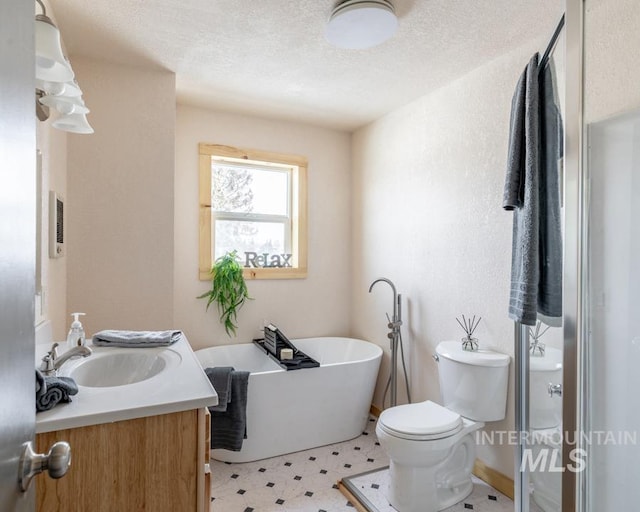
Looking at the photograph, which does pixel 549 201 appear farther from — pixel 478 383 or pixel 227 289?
pixel 227 289

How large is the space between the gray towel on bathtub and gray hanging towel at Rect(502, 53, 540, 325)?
5.36 feet

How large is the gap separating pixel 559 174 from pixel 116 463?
1.61 meters

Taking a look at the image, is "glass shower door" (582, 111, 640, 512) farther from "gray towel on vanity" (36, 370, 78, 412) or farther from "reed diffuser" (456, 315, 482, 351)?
"gray towel on vanity" (36, 370, 78, 412)

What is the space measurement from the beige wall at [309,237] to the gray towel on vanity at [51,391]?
1984 mm

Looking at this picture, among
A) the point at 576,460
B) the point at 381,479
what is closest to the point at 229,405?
the point at 381,479

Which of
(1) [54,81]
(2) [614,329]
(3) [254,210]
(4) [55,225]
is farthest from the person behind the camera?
(3) [254,210]

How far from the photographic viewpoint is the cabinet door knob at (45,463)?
2.00 ft

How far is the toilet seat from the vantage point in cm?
195

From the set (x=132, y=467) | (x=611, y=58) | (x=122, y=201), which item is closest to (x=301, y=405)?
(x=132, y=467)

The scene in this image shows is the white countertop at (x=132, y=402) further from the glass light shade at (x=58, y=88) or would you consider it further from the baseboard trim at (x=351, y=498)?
the baseboard trim at (x=351, y=498)

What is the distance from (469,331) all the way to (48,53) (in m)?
2.42

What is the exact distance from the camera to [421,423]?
2.03m

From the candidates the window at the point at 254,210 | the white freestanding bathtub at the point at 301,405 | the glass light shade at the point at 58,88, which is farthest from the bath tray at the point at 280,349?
the glass light shade at the point at 58,88

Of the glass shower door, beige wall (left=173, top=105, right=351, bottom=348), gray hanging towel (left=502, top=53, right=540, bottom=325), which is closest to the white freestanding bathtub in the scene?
beige wall (left=173, top=105, right=351, bottom=348)
